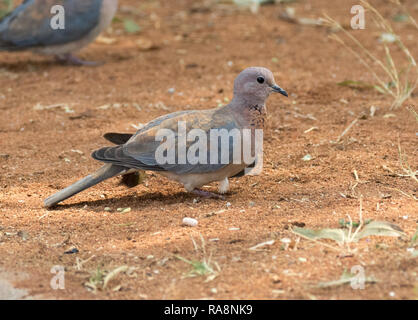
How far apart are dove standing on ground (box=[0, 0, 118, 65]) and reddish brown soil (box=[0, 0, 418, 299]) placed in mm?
271

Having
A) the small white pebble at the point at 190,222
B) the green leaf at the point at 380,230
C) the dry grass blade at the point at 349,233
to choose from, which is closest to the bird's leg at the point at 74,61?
the small white pebble at the point at 190,222

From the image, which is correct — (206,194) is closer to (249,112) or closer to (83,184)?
(249,112)

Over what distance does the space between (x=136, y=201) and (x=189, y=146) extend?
1.71 feet

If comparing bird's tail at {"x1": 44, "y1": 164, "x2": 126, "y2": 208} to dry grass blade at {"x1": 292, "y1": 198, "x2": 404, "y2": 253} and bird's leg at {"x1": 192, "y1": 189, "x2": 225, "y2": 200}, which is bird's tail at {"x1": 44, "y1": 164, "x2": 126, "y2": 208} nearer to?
bird's leg at {"x1": 192, "y1": 189, "x2": 225, "y2": 200}

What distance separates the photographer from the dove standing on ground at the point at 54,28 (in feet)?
24.4

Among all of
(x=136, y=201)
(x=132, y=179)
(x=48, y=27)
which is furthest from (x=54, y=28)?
(x=136, y=201)

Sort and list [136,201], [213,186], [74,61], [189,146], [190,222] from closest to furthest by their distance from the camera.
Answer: [190,222], [189,146], [136,201], [213,186], [74,61]

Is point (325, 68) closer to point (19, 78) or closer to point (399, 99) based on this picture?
point (399, 99)

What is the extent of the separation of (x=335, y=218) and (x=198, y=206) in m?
0.94

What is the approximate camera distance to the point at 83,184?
170 inches

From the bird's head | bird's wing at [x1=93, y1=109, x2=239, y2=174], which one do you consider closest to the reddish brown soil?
bird's wing at [x1=93, y1=109, x2=239, y2=174]

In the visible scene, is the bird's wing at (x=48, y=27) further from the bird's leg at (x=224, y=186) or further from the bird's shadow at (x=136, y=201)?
the bird's leg at (x=224, y=186)
